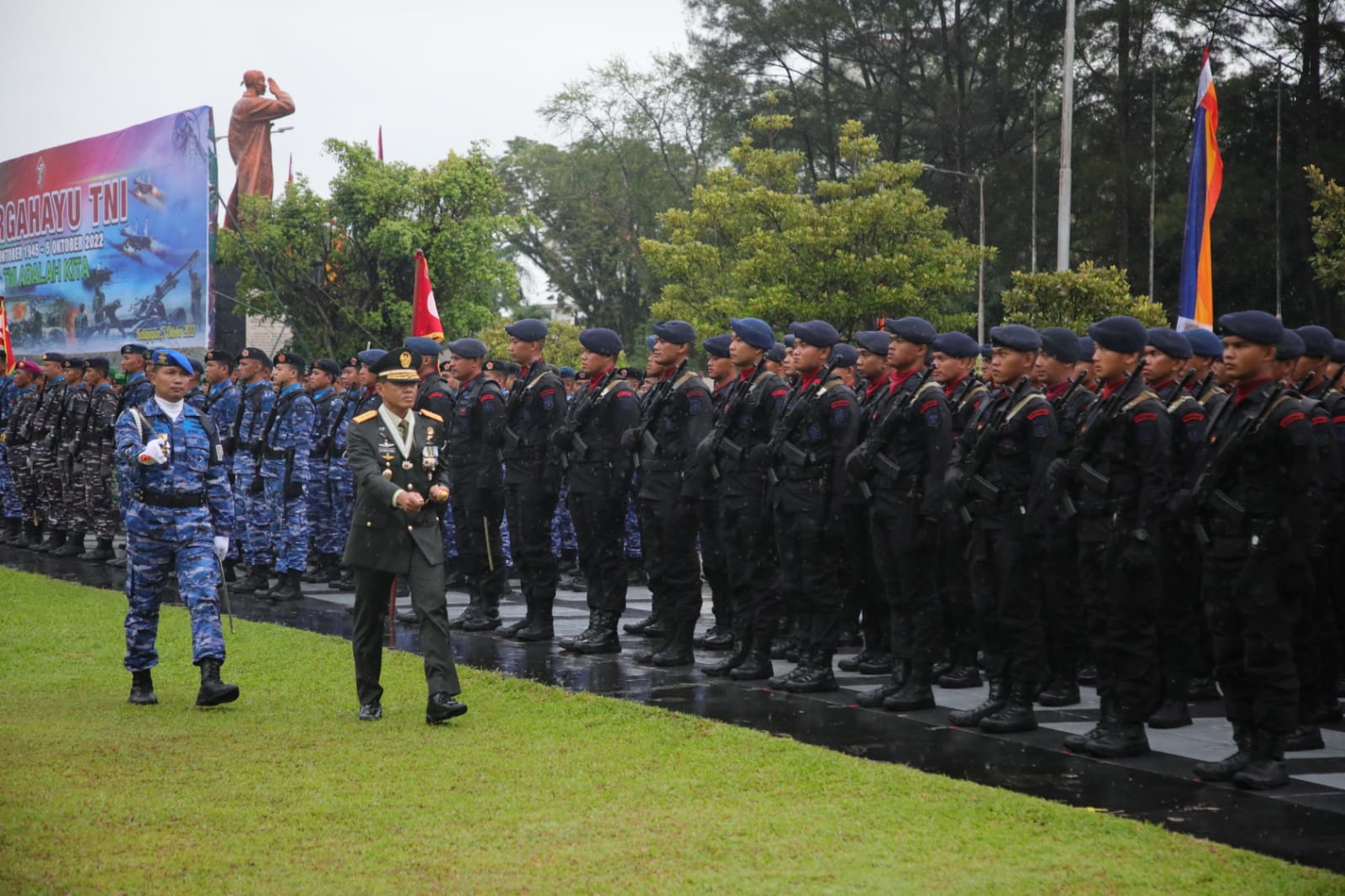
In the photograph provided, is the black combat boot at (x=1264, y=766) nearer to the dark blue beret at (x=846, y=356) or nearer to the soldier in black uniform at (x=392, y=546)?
the soldier in black uniform at (x=392, y=546)

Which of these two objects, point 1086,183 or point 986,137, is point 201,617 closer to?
point 1086,183

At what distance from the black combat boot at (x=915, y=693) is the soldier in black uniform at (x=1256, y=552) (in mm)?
1849

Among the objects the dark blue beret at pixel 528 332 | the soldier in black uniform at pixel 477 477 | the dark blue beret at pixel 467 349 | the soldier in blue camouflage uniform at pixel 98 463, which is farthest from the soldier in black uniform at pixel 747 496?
the soldier in blue camouflage uniform at pixel 98 463

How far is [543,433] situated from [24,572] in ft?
26.4

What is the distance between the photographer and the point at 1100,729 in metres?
7.25

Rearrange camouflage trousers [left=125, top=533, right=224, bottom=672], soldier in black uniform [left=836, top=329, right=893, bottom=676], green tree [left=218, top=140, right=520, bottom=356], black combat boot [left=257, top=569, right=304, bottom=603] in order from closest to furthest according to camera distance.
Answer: camouflage trousers [left=125, top=533, right=224, bottom=672] → soldier in black uniform [left=836, top=329, right=893, bottom=676] → black combat boot [left=257, top=569, right=304, bottom=603] → green tree [left=218, top=140, right=520, bottom=356]

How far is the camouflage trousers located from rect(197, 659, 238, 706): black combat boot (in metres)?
0.06

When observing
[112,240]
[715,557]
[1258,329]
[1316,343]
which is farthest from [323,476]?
[112,240]

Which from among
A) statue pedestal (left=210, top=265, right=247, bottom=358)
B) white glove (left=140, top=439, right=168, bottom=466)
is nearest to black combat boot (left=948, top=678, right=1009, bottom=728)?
white glove (left=140, top=439, right=168, bottom=466)

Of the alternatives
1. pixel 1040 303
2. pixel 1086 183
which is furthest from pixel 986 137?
pixel 1040 303

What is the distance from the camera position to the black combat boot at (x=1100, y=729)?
721 cm

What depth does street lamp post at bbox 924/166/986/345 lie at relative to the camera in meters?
35.2

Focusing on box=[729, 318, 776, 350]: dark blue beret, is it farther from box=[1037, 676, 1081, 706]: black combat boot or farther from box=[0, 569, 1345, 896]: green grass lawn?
box=[1037, 676, 1081, 706]: black combat boot

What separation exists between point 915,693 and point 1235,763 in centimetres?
207
